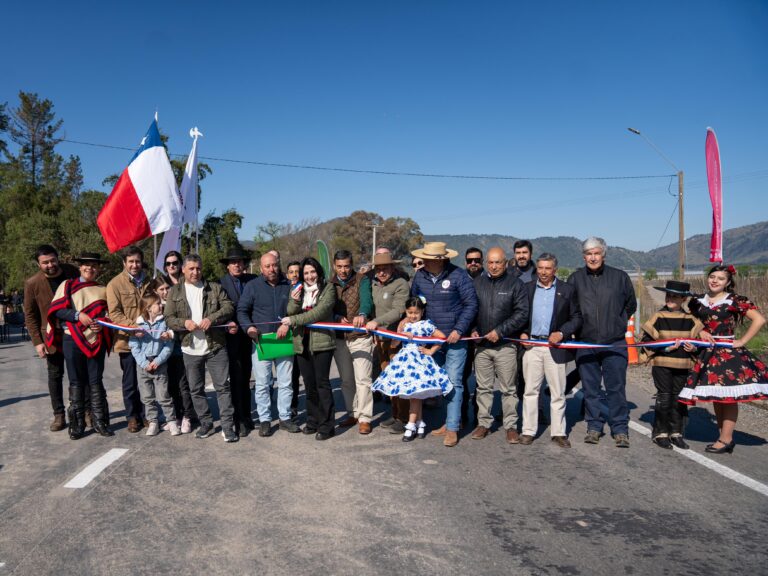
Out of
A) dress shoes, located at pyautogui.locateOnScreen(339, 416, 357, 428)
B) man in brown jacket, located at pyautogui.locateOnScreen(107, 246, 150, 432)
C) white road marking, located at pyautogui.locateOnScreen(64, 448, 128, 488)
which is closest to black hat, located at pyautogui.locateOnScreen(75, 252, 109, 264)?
man in brown jacket, located at pyautogui.locateOnScreen(107, 246, 150, 432)

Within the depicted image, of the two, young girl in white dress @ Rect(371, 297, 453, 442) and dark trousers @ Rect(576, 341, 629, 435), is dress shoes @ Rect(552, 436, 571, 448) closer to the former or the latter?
dark trousers @ Rect(576, 341, 629, 435)

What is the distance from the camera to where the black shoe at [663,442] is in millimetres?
6059

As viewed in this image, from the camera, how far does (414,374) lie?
6.25 metres

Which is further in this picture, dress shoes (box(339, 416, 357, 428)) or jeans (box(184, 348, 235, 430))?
dress shoes (box(339, 416, 357, 428))

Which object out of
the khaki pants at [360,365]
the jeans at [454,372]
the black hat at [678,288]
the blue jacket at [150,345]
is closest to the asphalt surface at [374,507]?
the jeans at [454,372]

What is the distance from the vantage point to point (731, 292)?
6.14 meters

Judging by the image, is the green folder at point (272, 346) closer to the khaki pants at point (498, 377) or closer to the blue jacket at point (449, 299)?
the blue jacket at point (449, 299)

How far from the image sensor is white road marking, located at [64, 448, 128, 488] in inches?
193

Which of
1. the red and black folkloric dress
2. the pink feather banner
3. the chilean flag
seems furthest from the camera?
the pink feather banner

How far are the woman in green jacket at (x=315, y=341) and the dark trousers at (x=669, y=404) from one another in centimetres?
355

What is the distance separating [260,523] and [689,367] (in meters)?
4.67

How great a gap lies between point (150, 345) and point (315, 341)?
1793 millimetres

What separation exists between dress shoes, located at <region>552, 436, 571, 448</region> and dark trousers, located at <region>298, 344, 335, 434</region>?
2.45m

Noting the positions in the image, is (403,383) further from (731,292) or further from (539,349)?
(731,292)
